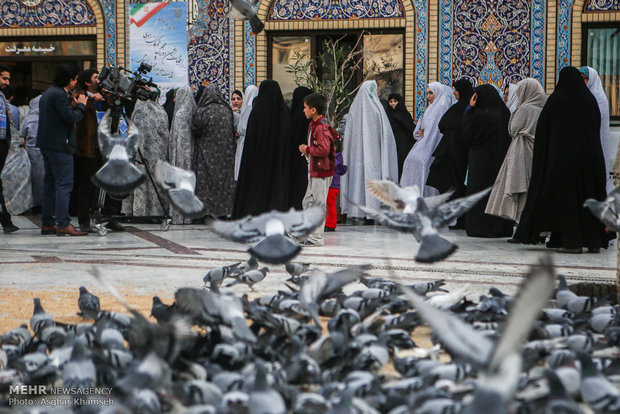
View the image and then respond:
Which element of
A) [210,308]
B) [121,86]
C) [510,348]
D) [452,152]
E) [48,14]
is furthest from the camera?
[48,14]

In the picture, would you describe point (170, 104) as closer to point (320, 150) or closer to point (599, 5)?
point (320, 150)

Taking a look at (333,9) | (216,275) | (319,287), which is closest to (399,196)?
(319,287)

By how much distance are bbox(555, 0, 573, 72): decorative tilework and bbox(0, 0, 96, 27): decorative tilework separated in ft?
17.9

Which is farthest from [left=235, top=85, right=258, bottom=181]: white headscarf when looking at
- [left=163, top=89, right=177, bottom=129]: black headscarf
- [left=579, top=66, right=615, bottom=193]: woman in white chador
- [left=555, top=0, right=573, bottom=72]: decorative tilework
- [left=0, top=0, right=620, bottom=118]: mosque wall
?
[left=555, top=0, right=573, bottom=72]: decorative tilework

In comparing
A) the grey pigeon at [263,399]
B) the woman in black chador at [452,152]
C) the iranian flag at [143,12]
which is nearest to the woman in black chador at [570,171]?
the woman in black chador at [452,152]

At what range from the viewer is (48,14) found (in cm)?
1012

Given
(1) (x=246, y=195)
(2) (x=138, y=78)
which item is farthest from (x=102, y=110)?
(2) (x=138, y=78)

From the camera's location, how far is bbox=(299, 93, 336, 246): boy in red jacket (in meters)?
5.93

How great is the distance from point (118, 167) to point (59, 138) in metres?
3.99

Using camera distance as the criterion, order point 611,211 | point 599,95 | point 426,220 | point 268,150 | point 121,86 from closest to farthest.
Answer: point 426,220 < point 611,211 < point 121,86 < point 599,95 < point 268,150

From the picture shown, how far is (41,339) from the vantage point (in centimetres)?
246

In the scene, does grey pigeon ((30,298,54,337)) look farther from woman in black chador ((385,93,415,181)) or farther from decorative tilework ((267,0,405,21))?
decorative tilework ((267,0,405,21))

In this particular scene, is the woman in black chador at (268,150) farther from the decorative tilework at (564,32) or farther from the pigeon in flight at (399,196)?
the decorative tilework at (564,32)

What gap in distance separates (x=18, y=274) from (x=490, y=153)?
13.3ft
